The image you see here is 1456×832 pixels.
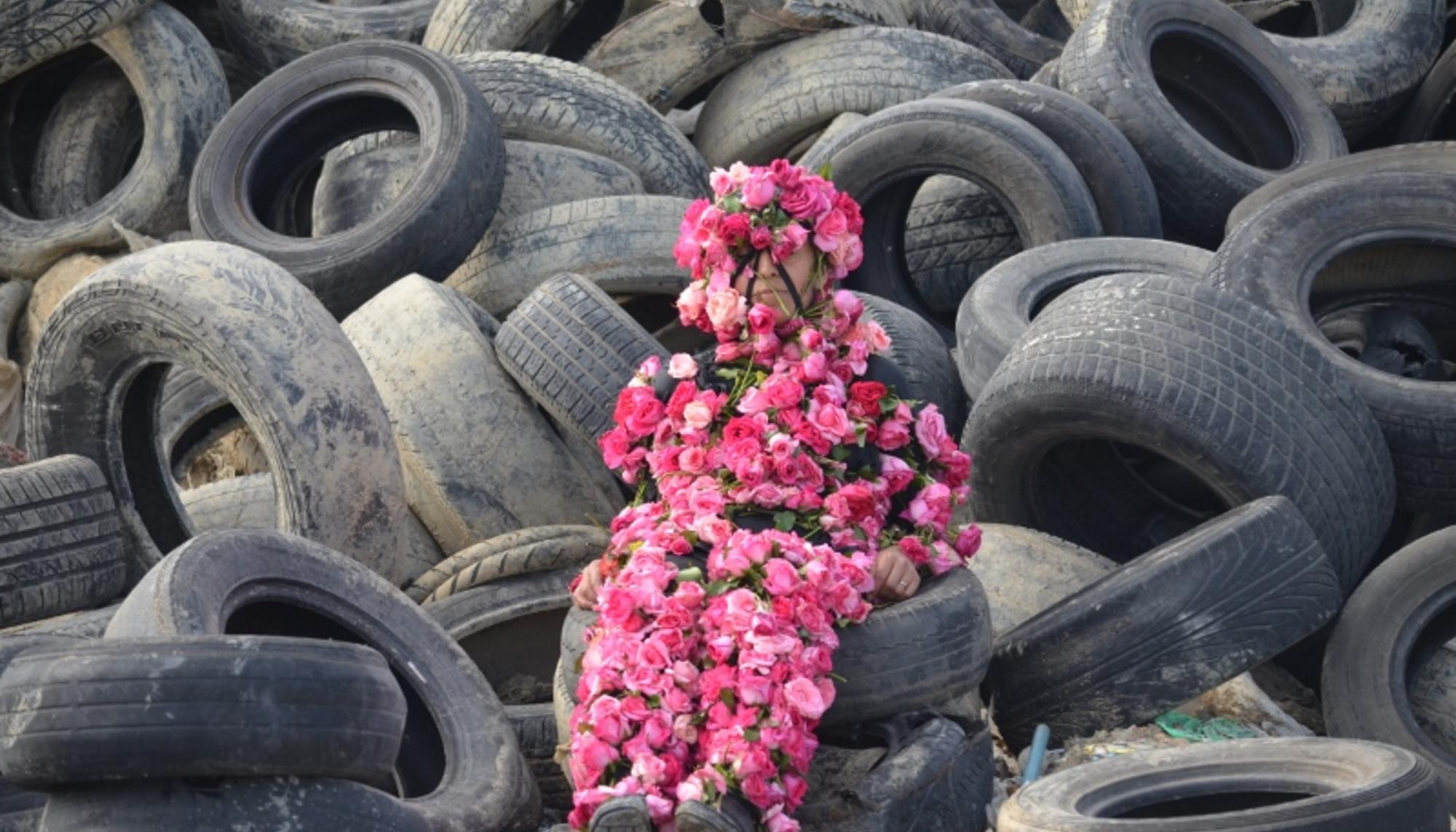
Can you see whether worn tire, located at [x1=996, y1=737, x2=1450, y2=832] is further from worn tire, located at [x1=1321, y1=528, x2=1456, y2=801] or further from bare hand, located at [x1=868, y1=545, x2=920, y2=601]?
worn tire, located at [x1=1321, y1=528, x2=1456, y2=801]

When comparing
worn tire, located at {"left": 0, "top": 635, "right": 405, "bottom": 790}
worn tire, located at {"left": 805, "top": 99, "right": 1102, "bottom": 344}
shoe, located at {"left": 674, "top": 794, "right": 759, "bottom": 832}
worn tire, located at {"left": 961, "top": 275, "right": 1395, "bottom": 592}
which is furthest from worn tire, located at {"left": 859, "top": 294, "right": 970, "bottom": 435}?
worn tire, located at {"left": 0, "top": 635, "right": 405, "bottom": 790}

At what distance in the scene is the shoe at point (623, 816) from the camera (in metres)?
3.88

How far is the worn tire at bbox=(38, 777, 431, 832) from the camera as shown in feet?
12.2

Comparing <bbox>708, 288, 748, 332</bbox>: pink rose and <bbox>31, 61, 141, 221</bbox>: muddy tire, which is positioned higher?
<bbox>708, 288, 748, 332</bbox>: pink rose

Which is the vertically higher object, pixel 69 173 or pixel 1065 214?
pixel 1065 214

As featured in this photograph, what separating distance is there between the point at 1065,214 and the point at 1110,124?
2.16ft

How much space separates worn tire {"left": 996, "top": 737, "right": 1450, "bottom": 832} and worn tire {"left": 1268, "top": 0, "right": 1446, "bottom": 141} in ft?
19.0

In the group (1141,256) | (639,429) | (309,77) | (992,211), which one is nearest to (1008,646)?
(639,429)

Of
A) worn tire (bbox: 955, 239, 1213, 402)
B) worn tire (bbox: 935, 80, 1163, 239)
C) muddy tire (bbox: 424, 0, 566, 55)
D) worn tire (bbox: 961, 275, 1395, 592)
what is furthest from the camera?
muddy tire (bbox: 424, 0, 566, 55)

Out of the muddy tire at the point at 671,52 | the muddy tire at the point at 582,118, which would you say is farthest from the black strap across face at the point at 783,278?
the muddy tire at the point at 671,52

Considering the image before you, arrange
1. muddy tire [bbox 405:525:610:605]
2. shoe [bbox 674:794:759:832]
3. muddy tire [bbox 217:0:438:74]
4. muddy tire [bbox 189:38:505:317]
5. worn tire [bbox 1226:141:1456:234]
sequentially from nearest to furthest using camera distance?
shoe [bbox 674:794:759:832]
muddy tire [bbox 405:525:610:605]
worn tire [bbox 1226:141:1456:234]
muddy tire [bbox 189:38:505:317]
muddy tire [bbox 217:0:438:74]

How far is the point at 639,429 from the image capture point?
4.80m

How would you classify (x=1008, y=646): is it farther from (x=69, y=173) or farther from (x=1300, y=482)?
(x=69, y=173)

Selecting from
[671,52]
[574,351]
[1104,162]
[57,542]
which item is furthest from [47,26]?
[1104,162]
